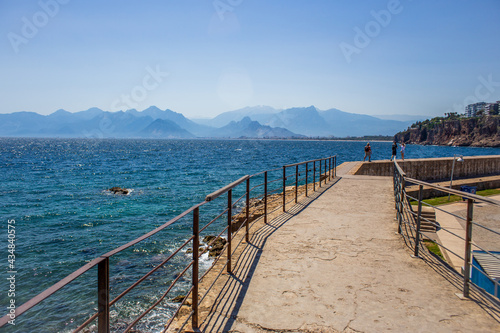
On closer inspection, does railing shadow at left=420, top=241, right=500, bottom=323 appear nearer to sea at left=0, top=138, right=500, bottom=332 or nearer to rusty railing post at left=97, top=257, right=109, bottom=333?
rusty railing post at left=97, top=257, right=109, bottom=333

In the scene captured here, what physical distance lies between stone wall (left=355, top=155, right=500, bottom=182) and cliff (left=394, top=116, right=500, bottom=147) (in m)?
134

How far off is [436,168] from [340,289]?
2334cm

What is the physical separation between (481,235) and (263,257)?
10.7 meters

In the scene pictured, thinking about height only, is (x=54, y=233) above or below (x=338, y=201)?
below

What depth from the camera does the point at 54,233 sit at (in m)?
15.0

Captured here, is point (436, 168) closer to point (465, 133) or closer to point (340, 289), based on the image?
point (340, 289)

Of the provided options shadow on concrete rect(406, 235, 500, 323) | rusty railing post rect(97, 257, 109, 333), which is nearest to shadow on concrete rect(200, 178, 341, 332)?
rusty railing post rect(97, 257, 109, 333)

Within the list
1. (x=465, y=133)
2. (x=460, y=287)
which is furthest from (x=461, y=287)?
(x=465, y=133)

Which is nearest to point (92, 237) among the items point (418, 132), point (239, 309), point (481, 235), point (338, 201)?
point (338, 201)

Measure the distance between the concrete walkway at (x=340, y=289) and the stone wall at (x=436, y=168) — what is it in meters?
14.9

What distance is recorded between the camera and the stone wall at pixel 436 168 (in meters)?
22.3

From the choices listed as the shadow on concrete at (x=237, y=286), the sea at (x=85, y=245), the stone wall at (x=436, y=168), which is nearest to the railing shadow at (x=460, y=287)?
the shadow on concrete at (x=237, y=286)

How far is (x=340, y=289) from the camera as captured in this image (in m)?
4.18

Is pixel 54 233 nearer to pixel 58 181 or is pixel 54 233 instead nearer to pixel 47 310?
pixel 47 310
